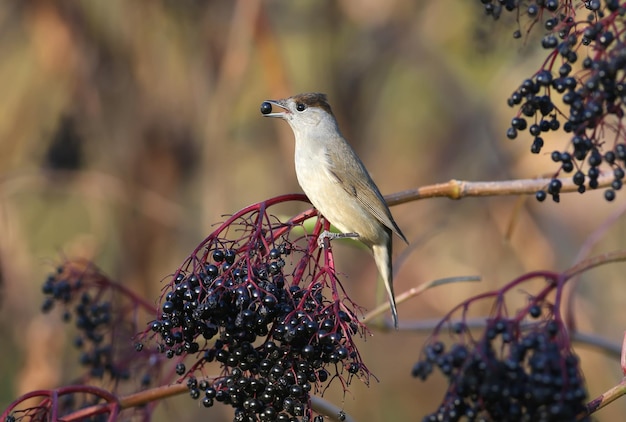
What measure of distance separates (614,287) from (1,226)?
15.3ft

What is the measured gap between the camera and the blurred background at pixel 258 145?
6375mm

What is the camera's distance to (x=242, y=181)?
7.71 metres

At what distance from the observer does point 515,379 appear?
2600mm

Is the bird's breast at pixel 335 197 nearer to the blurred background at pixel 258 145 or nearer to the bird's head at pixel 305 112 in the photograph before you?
the bird's head at pixel 305 112

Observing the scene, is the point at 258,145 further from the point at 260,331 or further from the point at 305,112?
the point at 260,331

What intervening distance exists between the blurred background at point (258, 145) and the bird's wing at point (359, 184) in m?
2.00

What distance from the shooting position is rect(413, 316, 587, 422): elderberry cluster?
2.53 meters

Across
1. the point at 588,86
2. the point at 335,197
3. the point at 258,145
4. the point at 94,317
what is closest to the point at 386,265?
the point at 335,197

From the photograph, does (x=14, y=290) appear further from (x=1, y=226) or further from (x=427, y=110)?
(x=427, y=110)

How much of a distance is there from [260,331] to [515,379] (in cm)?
81

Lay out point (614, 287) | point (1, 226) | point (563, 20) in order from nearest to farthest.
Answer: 1. point (563, 20)
2. point (1, 226)
3. point (614, 287)

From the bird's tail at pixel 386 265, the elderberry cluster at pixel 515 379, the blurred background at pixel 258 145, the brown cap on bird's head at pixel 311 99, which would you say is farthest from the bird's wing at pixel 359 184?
the blurred background at pixel 258 145

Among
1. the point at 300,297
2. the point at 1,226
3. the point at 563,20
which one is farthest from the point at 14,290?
the point at 563,20

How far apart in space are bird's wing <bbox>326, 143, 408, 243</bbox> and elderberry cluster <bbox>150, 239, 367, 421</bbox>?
1.29 meters
